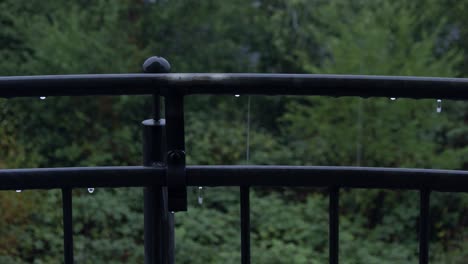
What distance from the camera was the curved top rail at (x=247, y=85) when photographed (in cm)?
146

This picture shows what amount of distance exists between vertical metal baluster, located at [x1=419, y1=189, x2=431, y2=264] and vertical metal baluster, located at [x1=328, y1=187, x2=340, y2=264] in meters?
0.18

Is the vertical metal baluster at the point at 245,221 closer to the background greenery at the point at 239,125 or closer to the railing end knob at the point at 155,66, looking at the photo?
the railing end knob at the point at 155,66

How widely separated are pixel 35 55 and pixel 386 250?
213 inches

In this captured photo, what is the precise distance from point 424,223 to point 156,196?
59cm

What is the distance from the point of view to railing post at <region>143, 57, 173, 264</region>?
155 centimetres

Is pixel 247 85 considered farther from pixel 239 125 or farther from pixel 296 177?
pixel 239 125

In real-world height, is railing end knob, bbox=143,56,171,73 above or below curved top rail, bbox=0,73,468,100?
above

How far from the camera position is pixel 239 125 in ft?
30.8

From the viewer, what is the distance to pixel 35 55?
957 centimetres

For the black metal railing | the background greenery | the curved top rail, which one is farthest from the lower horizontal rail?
the background greenery

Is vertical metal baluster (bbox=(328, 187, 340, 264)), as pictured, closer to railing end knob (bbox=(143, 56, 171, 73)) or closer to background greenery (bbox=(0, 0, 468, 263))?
railing end knob (bbox=(143, 56, 171, 73))

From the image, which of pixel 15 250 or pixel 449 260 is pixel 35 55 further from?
pixel 449 260

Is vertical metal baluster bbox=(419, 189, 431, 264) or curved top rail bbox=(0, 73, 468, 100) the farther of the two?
A: vertical metal baluster bbox=(419, 189, 431, 264)

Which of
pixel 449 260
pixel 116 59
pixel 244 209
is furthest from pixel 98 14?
pixel 244 209
